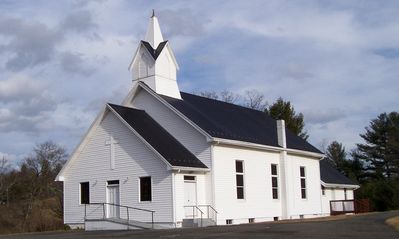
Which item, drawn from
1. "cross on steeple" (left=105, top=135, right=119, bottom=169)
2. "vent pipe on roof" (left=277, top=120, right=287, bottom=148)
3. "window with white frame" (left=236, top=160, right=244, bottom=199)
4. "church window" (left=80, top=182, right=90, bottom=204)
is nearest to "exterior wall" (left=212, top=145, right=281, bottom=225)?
"window with white frame" (left=236, top=160, right=244, bottom=199)

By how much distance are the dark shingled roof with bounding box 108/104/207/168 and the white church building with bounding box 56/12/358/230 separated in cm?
8

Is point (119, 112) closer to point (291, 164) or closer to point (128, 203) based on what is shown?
point (128, 203)

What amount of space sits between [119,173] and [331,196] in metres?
21.8

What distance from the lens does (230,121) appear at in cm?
3753

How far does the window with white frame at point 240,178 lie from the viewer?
113 ft

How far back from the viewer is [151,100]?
3559 cm

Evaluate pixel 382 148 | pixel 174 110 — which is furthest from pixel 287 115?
pixel 174 110

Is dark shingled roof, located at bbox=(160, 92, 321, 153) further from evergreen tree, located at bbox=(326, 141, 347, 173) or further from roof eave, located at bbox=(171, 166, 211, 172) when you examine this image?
evergreen tree, located at bbox=(326, 141, 347, 173)

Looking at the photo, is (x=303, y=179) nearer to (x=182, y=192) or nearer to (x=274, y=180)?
(x=274, y=180)

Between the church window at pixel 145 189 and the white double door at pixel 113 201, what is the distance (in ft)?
6.35

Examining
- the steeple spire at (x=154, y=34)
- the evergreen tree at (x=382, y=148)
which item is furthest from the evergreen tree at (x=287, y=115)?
the steeple spire at (x=154, y=34)

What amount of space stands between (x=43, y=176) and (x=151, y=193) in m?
48.9

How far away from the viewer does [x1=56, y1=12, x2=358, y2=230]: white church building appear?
31484mm

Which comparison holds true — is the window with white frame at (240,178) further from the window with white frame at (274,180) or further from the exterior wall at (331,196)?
the exterior wall at (331,196)
